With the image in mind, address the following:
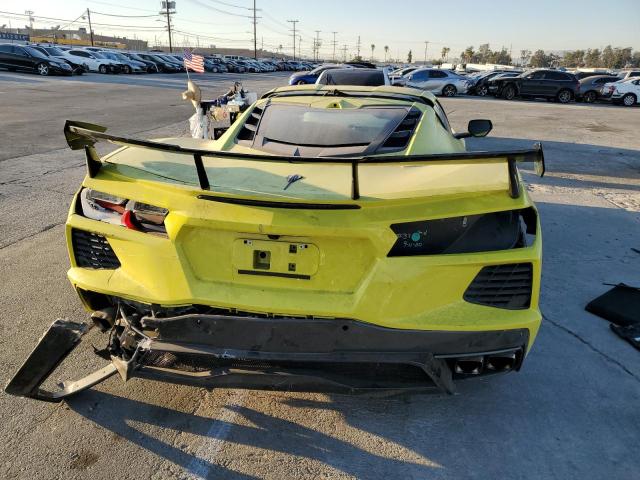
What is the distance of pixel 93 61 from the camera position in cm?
3684

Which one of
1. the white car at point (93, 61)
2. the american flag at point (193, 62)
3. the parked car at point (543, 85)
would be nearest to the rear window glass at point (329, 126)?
the american flag at point (193, 62)

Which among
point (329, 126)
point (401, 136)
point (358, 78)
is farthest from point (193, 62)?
point (358, 78)

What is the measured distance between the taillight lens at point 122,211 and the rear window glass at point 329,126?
4.79 feet

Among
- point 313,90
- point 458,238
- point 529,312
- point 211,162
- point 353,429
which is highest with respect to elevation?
point 313,90

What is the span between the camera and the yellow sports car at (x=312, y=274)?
76.2 inches

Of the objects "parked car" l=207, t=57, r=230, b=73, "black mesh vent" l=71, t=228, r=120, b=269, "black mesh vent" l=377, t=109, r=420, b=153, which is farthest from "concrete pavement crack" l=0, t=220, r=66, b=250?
"parked car" l=207, t=57, r=230, b=73

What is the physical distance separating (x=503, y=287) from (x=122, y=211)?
174cm

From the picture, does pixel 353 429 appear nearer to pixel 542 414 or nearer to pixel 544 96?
pixel 542 414

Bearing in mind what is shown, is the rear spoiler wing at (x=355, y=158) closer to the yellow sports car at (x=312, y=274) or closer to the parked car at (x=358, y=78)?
the yellow sports car at (x=312, y=274)

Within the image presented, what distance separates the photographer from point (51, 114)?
13492 mm

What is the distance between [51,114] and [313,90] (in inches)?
480

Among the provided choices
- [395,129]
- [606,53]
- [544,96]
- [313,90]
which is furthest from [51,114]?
[606,53]

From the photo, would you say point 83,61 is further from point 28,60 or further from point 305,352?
point 305,352

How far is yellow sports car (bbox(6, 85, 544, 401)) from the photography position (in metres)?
1.93
